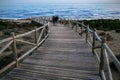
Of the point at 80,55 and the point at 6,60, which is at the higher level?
the point at 80,55

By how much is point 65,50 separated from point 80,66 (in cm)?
255

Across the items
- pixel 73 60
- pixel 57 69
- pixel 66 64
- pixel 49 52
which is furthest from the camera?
pixel 49 52

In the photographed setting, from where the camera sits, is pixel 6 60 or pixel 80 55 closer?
pixel 80 55

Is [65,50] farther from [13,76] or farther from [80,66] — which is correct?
[13,76]

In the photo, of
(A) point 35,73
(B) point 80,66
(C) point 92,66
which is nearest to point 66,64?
Answer: (B) point 80,66

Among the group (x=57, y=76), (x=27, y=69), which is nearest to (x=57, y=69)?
(x=57, y=76)

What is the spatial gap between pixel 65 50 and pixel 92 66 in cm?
268

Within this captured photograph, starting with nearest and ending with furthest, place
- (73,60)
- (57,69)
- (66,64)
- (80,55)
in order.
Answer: (57,69) → (66,64) → (73,60) → (80,55)

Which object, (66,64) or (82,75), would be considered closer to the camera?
(82,75)

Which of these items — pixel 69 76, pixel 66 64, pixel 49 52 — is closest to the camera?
pixel 69 76

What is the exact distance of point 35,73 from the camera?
5.70 meters

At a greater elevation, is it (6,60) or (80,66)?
(80,66)

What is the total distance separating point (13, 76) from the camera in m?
5.51

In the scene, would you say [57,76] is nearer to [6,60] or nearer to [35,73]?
[35,73]
